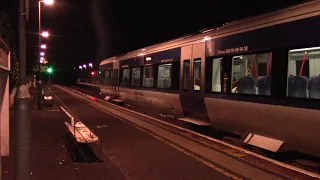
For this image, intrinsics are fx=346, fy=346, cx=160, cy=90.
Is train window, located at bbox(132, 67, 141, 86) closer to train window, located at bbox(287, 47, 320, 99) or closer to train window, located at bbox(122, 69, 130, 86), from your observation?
train window, located at bbox(122, 69, 130, 86)

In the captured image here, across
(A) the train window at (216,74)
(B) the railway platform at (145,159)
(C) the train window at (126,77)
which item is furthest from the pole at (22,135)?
(C) the train window at (126,77)

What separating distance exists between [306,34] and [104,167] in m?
4.68

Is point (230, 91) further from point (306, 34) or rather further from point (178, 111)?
point (178, 111)

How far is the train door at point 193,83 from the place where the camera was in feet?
34.4

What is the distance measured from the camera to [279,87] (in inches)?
286

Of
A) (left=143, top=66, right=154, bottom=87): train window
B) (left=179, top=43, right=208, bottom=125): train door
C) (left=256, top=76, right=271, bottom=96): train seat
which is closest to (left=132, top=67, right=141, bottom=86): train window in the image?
(left=143, top=66, right=154, bottom=87): train window

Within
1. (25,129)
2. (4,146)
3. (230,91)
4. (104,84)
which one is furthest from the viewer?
(104,84)

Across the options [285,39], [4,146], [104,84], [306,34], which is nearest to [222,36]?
[285,39]

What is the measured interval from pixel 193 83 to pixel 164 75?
8.83 feet

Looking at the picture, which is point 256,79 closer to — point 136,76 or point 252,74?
point 252,74

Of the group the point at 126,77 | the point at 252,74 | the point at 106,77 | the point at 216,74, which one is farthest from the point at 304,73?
the point at 106,77

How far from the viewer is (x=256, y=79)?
8164mm

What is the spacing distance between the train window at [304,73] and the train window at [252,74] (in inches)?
25.1

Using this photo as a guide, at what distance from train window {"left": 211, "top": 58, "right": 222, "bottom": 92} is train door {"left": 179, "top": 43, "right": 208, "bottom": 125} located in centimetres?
42
